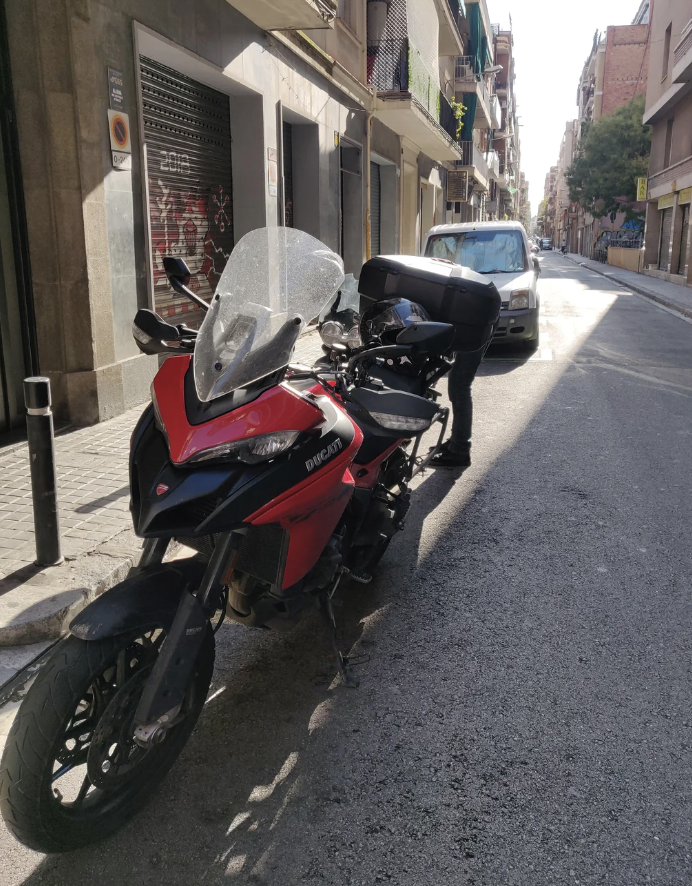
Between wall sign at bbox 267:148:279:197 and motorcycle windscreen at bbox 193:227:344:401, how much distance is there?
8.59 meters

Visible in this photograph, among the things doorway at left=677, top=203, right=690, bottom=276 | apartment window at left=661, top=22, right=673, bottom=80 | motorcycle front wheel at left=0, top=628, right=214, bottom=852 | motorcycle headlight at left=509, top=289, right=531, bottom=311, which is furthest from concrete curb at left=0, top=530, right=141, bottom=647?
apartment window at left=661, top=22, right=673, bottom=80

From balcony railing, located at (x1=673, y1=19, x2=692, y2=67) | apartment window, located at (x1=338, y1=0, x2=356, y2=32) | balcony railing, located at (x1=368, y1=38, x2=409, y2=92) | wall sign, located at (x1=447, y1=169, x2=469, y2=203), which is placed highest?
balcony railing, located at (x1=673, y1=19, x2=692, y2=67)

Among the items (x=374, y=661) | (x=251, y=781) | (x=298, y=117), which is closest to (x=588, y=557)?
(x=374, y=661)

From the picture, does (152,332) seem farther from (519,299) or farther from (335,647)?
(519,299)

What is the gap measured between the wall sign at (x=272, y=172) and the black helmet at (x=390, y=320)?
7.32 meters

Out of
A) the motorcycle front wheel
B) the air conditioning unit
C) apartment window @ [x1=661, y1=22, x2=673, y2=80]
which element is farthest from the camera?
apartment window @ [x1=661, y1=22, x2=673, y2=80]

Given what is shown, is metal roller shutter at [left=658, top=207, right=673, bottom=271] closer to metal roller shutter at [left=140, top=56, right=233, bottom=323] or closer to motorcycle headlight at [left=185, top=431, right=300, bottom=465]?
metal roller shutter at [left=140, top=56, right=233, bottom=323]

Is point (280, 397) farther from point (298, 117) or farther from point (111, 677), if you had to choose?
point (298, 117)

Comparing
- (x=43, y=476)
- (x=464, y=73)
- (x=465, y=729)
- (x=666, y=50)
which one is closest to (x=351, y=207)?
(x=43, y=476)

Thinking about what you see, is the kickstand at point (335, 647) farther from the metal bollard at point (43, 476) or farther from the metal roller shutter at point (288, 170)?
the metal roller shutter at point (288, 170)

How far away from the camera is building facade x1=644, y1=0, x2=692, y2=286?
96.3ft

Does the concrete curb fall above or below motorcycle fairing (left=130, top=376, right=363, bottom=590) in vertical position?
below

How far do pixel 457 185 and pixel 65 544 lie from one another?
32.0 m

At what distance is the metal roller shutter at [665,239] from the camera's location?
33644 mm
